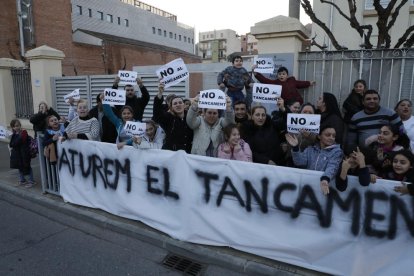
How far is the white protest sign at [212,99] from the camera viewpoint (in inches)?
154

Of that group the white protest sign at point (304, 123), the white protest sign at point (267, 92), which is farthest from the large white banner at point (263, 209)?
Answer: the white protest sign at point (267, 92)

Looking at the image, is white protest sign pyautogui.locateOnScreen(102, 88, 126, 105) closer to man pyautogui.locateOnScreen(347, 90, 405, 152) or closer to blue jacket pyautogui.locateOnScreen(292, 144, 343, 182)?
blue jacket pyautogui.locateOnScreen(292, 144, 343, 182)

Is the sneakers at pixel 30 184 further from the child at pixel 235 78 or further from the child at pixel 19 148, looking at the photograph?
the child at pixel 235 78

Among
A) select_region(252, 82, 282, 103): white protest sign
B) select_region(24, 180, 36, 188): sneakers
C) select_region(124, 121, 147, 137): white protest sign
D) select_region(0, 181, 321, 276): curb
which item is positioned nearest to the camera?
select_region(0, 181, 321, 276): curb

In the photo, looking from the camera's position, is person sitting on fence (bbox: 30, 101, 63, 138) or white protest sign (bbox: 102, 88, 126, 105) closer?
white protest sign (bbox: 102, 88, 126, 105)

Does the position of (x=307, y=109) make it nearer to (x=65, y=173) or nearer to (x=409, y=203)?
(x=409, y=203)

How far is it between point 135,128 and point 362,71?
4.04 meters

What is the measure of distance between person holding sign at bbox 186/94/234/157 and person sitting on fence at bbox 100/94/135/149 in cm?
99

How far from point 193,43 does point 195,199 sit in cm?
7158

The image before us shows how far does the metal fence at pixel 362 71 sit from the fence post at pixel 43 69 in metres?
7.73

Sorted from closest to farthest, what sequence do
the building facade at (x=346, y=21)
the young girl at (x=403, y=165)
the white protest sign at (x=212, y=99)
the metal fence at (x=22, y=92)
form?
the young girl at (x=403, y=165) → the white protest sign at (x=212, y=99) → the metal fence at (x=22, y=92) → the building facade at (x=346, y=21)

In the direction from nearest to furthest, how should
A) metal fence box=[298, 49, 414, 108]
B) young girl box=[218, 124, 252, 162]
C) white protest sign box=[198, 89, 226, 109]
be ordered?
young girl box=[218, 124, 252, 162] < white protest sign box=[198, 89, 226, 109] < metal fence box=[298, 49, 414, 108]

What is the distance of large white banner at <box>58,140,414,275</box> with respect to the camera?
292 centimetres

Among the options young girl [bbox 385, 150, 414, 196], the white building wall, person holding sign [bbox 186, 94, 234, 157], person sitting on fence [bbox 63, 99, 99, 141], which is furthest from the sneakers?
the white building wall
